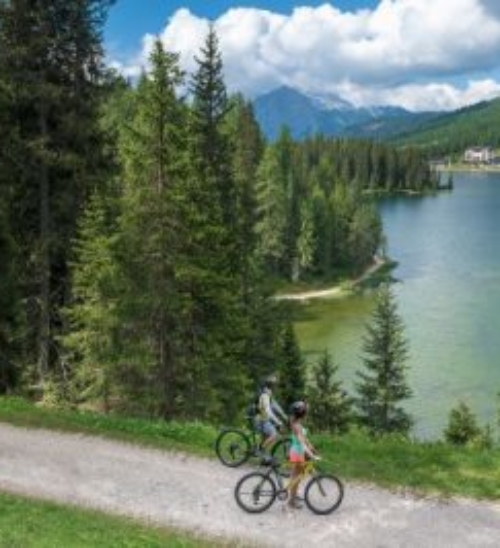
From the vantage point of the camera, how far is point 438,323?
278ft

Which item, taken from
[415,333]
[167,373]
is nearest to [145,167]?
[167,373]

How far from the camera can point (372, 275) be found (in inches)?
4609

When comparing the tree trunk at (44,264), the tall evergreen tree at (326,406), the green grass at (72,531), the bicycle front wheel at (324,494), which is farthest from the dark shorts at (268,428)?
the tall evergreen tree at (326,406)

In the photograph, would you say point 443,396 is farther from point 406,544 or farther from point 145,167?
point 406,544

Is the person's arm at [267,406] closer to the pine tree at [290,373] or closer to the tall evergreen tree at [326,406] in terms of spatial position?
the pine tree at [290,373]

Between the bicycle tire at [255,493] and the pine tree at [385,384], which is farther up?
the bicycle tire at [255,493]

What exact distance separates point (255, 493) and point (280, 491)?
0.44 metres

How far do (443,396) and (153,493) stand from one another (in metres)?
46.2

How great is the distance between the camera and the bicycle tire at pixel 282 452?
1695cm

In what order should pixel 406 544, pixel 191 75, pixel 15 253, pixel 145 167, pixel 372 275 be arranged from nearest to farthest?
pixel 406 544, pixel 145 167, pixel 15 253, pixel 191 75, pixel 372 275

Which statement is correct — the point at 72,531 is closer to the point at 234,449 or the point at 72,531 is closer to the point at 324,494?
the point at 234,449

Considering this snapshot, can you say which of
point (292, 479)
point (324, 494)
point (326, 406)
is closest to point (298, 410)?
point (292, 479)

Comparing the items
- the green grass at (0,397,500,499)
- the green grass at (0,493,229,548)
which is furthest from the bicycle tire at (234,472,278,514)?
the green grass at (0,397,500,499)

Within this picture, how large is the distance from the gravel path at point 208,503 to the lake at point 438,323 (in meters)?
36.2
